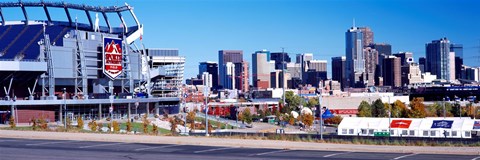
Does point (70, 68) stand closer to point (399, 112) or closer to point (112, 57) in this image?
point (112, 57)

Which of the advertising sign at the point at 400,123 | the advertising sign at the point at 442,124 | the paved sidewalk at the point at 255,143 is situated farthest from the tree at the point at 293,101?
the paved sidewalk at the point at 255,143

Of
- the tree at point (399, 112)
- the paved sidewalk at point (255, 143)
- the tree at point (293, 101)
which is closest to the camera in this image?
the paved sidewalk at point (255, 143)

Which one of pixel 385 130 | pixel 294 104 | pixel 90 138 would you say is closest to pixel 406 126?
pixel 385 130

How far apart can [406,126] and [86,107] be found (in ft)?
144

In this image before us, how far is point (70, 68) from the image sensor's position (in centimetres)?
9912

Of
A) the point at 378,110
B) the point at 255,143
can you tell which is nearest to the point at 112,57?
the point at 378,110

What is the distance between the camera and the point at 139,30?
11888cm

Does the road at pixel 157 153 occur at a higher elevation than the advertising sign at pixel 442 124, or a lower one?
higher

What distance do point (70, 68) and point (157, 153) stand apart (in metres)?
65.6

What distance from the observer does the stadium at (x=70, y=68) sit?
9238cm

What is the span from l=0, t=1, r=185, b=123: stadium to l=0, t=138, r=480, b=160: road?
45.0 m

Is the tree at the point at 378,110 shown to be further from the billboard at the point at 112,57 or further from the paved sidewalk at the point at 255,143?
the paved sidewalk at the point at 255,143

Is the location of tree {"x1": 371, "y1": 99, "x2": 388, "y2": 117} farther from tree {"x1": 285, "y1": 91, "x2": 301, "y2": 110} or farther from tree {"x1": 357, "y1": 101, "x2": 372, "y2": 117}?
tree {"x1": 285, "y1": 91, "x2": 301, "y2": 110}

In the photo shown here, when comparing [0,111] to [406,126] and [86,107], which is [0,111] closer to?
[86,107]
